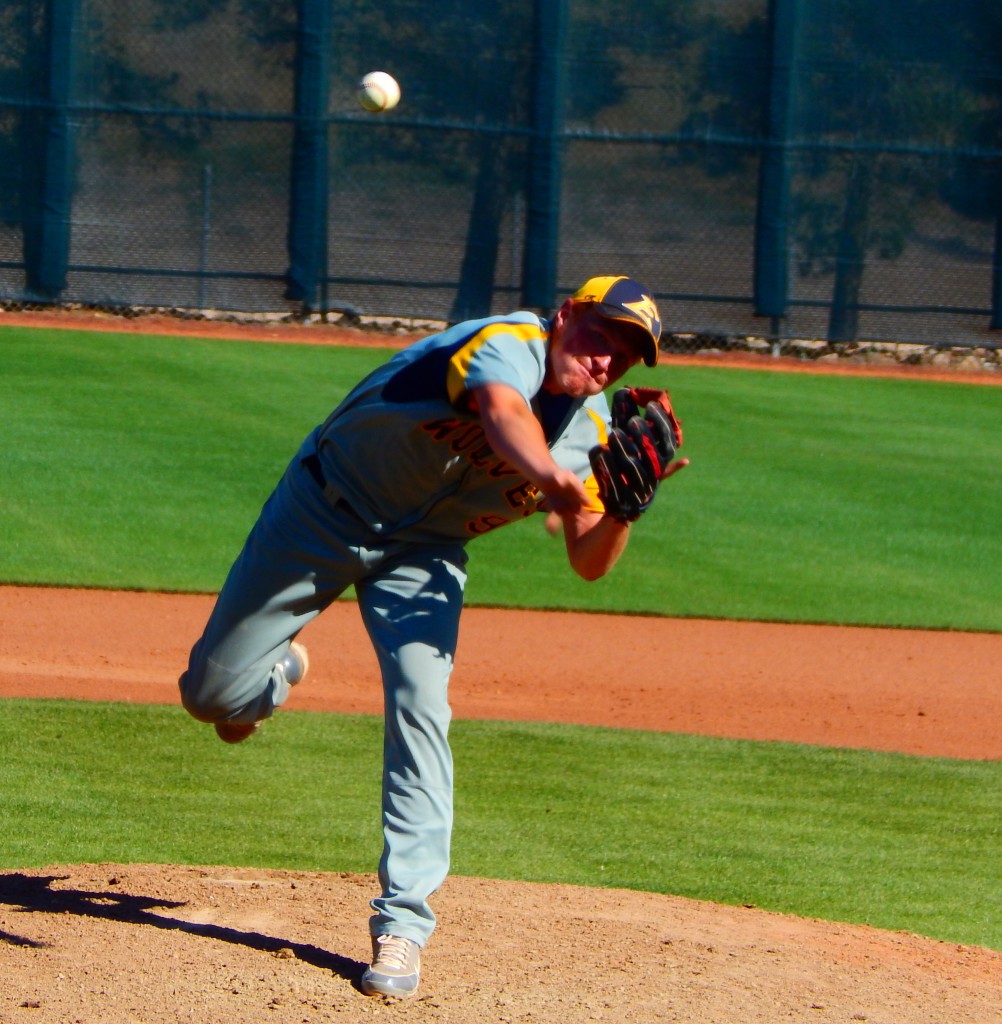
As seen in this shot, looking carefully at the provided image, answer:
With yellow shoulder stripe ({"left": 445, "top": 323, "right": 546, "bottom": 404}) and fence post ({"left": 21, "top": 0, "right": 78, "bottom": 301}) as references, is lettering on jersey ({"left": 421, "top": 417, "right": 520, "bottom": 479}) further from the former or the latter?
fence post ({"left": 21, "top": 0, "right": 78, "bottom": 301})

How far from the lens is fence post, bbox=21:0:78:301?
49.7ft

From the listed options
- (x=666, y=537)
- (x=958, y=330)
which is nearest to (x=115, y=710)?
(x=666, y=537)

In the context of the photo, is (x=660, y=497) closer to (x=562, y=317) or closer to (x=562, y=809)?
(x=562, y=809)

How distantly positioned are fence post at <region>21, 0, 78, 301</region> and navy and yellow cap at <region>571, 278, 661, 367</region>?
12775mm

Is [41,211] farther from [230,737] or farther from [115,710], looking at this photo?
[230,737]

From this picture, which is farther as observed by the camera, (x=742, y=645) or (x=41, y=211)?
(x=41, y=211)

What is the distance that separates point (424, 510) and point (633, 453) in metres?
0.61

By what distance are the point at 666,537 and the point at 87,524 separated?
13.3 ft

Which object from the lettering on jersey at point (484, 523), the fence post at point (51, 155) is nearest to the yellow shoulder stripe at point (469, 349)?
the lettering on jersey at point (484, 523)

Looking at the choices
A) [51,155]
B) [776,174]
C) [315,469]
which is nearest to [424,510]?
[315,469]

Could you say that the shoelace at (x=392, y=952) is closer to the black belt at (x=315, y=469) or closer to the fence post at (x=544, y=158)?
the black belt at (x=315, y=469)

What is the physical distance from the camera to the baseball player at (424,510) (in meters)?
3.45

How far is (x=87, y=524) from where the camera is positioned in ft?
33.8

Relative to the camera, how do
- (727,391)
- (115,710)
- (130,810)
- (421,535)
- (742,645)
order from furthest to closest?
(727,391) < (742,645) < (115,710) < (130,810) < (421,535)
